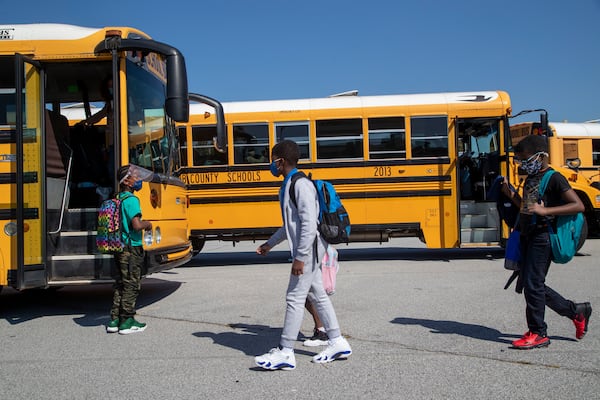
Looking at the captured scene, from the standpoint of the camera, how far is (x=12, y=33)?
6160 mm

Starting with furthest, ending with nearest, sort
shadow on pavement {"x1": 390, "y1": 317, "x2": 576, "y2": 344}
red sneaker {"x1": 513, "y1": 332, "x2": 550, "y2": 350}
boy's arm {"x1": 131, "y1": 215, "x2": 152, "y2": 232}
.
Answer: boy's arm {"x1": 131, "y1": 215, "x2": 152, "y2": 232}
shadow on pavement {"x1": 390, "y1": 317, "x2": 576, "y2": 344}
red sneaker {"x1": 513, "y1": 332, "x2": 550, "y2": 350}

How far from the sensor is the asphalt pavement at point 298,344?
12.5ft

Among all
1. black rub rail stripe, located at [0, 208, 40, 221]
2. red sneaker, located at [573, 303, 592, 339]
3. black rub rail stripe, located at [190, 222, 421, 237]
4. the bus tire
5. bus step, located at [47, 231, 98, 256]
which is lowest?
red sneaker, located at [573, 303, 592, 339]

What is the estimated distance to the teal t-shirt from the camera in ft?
18.0

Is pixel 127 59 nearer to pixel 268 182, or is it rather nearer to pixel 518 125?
pixel 268 182

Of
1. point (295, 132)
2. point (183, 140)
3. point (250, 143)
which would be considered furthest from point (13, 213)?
point (295, 132)

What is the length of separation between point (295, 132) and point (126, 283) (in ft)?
19.1

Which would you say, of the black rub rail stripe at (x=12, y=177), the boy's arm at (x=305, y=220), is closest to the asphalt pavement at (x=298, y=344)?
the boy's arm at (x=305, y=220)

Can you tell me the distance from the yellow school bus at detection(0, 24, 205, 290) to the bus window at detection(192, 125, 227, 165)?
4041mm

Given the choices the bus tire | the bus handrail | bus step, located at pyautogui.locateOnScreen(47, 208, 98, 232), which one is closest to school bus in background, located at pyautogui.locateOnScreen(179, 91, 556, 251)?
the bus tire

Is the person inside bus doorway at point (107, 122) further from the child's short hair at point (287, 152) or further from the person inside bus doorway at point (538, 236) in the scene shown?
the person inside bus doorway at point (538, 236)

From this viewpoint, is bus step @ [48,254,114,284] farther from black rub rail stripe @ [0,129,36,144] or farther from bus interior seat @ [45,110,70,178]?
black rub rail stripe @ [0,129,36,144]

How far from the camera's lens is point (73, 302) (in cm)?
749

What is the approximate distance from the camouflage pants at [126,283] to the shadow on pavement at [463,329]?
2.62m
